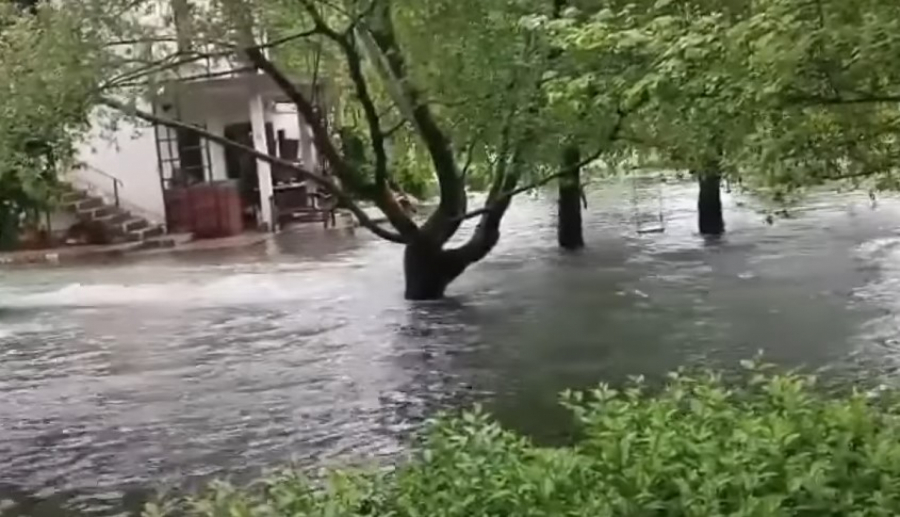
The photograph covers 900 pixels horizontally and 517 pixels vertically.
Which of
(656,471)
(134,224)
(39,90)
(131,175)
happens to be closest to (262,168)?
(131,175)

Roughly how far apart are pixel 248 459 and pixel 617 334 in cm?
585

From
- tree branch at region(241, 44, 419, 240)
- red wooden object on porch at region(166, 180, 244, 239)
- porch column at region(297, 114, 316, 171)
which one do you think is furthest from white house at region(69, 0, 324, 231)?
tree branch at region(241, 44, 419, 240)

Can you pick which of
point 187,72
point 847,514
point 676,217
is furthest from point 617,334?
point 676,217

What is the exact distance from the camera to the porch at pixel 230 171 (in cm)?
2802

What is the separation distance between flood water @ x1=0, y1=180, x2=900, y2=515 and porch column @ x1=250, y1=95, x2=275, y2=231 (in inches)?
181

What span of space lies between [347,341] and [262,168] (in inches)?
601

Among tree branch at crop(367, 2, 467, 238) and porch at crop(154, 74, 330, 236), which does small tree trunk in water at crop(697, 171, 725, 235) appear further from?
tree branch at crop(367, 2, 467, 238)

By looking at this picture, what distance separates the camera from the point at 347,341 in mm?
14430

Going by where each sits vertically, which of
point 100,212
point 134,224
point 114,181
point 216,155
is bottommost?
point 134,224

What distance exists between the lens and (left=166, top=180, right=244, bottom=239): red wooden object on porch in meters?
27.9

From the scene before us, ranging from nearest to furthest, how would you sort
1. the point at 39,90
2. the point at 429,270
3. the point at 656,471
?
the point at 656,471
the point at 39,90
the point at 429,270

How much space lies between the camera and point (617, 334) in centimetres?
1417

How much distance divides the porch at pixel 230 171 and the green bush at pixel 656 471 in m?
22.4

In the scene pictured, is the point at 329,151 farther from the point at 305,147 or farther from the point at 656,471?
the point at 305,147
